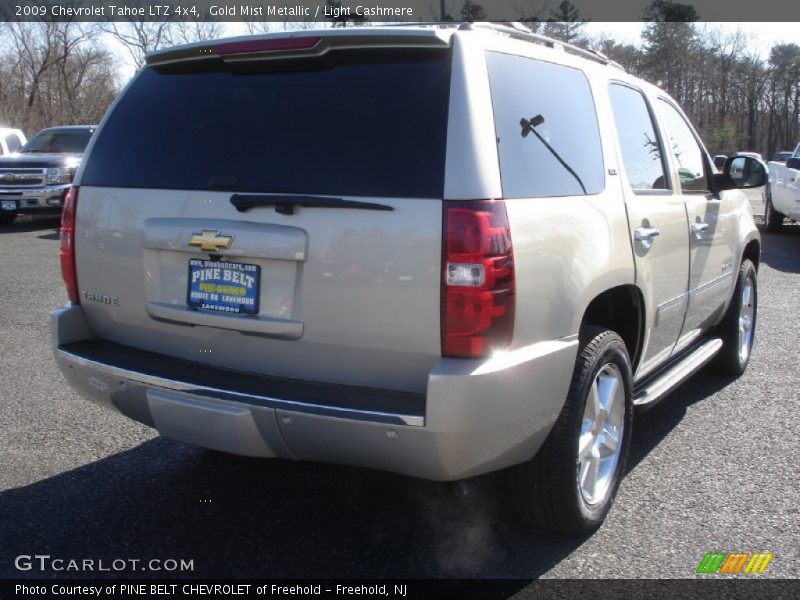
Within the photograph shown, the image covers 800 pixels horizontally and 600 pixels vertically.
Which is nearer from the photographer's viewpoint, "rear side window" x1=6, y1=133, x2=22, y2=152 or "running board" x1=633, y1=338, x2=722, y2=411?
"running board" x1=633, y1=338, x2=722, y2=411

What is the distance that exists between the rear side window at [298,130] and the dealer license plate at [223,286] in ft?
0.96

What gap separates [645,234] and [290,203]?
5.56 ft

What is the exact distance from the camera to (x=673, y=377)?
166 inches

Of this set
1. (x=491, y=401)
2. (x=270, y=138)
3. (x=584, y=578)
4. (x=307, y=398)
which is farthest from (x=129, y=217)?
(x=584, y=578)

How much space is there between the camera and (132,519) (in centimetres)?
340

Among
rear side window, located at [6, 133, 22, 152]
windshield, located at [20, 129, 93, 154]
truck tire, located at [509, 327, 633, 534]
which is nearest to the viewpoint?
truck tire, located at [509, 327, 633, 534]

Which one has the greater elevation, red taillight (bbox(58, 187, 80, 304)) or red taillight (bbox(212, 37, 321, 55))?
red taillight (bbox(212, 37, 321, 55))

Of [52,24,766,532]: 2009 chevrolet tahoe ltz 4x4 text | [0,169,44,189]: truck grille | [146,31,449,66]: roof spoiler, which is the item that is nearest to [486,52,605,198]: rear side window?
[52,24,766,532]: 2009 chevrolet tahoe ltz 4x4 text

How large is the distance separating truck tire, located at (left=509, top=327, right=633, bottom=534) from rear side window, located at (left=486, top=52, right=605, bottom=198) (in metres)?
0.65

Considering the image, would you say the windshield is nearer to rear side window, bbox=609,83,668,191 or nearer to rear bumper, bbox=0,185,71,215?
rear bumper, bbox=0,185,71,215

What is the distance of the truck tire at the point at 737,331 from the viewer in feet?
17.8

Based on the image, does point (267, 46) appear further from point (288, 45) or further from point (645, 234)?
point (645, 234)

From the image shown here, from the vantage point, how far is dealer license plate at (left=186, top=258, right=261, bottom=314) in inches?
115

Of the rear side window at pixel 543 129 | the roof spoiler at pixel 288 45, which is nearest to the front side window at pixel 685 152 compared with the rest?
the rear side window at pixel 543 129
